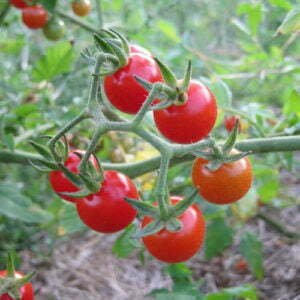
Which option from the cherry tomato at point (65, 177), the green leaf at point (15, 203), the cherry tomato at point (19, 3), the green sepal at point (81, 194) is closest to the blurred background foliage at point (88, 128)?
A: the green leaf at point (15, 203)

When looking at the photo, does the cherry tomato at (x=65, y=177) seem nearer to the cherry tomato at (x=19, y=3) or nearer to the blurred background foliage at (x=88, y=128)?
the blurred background foliage at (x=88, y=128)

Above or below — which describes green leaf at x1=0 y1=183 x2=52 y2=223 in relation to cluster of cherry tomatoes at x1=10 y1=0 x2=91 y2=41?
below

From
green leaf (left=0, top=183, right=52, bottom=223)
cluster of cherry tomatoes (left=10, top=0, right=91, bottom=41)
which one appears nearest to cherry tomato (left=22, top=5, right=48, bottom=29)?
cluster of cherry tomatoes (left=10, top=0, right=91, bottom=41)

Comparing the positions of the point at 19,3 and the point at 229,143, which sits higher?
the point at 229,143

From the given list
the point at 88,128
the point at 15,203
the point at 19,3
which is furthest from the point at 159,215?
the point at 19,3

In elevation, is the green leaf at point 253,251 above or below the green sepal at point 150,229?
below

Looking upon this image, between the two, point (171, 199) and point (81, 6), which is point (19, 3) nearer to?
point (81, 6)

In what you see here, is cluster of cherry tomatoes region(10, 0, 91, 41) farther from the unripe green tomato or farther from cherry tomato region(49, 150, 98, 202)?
cherry tomato region(49, 150, 98, 202)
